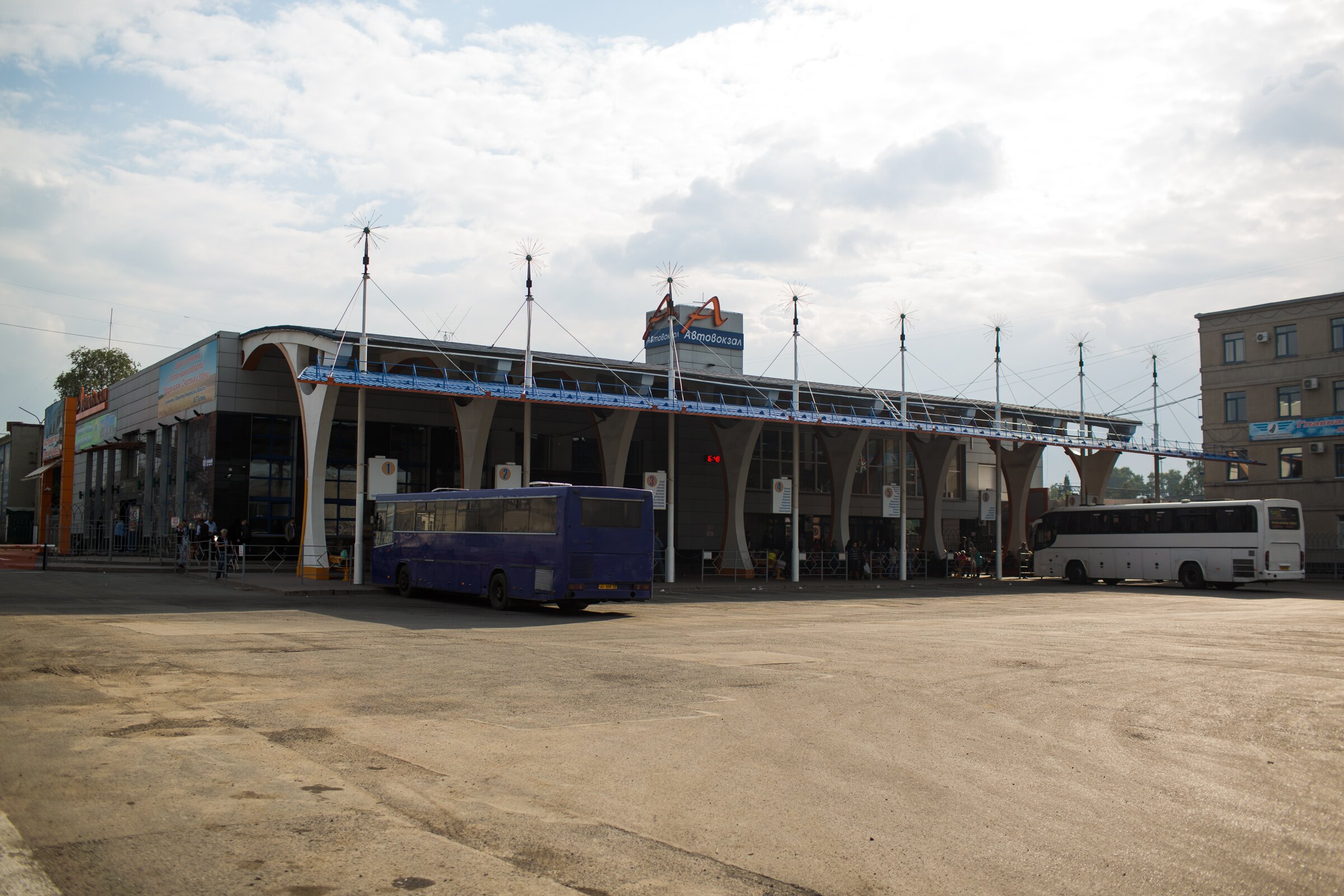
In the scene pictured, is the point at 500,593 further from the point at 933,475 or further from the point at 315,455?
the point at 933,475

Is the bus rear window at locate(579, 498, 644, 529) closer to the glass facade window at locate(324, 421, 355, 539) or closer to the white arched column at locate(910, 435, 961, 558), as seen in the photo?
the glass facade window at locate(324, 421, 355, 539)

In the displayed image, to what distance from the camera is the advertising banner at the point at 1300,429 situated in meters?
51.8

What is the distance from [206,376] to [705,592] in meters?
21.9

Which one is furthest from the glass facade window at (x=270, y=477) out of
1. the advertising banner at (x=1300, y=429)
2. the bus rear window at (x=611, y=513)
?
the advertising banner at (x=1300, y=429)

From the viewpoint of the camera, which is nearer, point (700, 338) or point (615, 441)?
point (615, 441)

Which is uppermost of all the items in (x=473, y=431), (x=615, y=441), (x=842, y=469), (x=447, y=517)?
(x=473, y=431)

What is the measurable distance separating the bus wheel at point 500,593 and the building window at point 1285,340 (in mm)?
49212

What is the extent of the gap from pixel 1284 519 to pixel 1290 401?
2206 cm

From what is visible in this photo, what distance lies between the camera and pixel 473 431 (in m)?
33.0

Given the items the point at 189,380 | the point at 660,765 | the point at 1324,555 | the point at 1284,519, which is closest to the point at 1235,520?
the point at 1284,519

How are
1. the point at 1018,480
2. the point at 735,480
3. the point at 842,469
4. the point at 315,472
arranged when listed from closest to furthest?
the point at 315,472 → the point at 735,480 → the point at 842,469 → the point at 1018,480

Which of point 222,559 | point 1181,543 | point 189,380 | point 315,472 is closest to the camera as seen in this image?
point 315,472

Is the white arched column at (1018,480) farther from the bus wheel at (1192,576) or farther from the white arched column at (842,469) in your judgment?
the bus wheel at (1192,576)

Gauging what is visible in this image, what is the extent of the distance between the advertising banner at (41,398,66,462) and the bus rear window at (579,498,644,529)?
5298 centimetres
